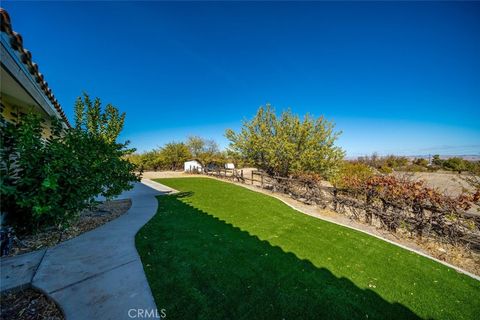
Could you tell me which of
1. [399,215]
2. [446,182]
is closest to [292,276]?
[399,215]

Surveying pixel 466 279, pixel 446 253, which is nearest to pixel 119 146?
pixel 466 279

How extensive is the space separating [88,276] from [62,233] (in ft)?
8.39

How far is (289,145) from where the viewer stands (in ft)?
38.7

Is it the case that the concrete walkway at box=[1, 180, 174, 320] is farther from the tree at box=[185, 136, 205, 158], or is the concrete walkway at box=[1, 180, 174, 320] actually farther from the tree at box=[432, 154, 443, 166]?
the tree at box=[185, 136, 205, 158]

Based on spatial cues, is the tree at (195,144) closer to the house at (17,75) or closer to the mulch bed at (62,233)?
the mulch bed at (62,233)

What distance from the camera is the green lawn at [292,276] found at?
2.74 m

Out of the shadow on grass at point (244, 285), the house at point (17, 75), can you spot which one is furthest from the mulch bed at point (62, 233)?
the house at point (17, 75)

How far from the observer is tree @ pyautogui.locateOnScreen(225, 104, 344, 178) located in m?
12.0

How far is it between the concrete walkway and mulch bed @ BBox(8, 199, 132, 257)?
0.34 m

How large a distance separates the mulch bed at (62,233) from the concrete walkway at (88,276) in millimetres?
338

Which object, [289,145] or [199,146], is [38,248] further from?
[199,146]

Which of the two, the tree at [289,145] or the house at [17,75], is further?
the tree at [289,145]

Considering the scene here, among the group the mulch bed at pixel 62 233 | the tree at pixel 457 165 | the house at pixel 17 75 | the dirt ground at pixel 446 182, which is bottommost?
the mulch bed at pixel 62 233

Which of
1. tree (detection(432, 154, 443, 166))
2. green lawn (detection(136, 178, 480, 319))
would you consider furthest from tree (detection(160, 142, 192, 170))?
tree (detection(432, 154, 443, 166))
